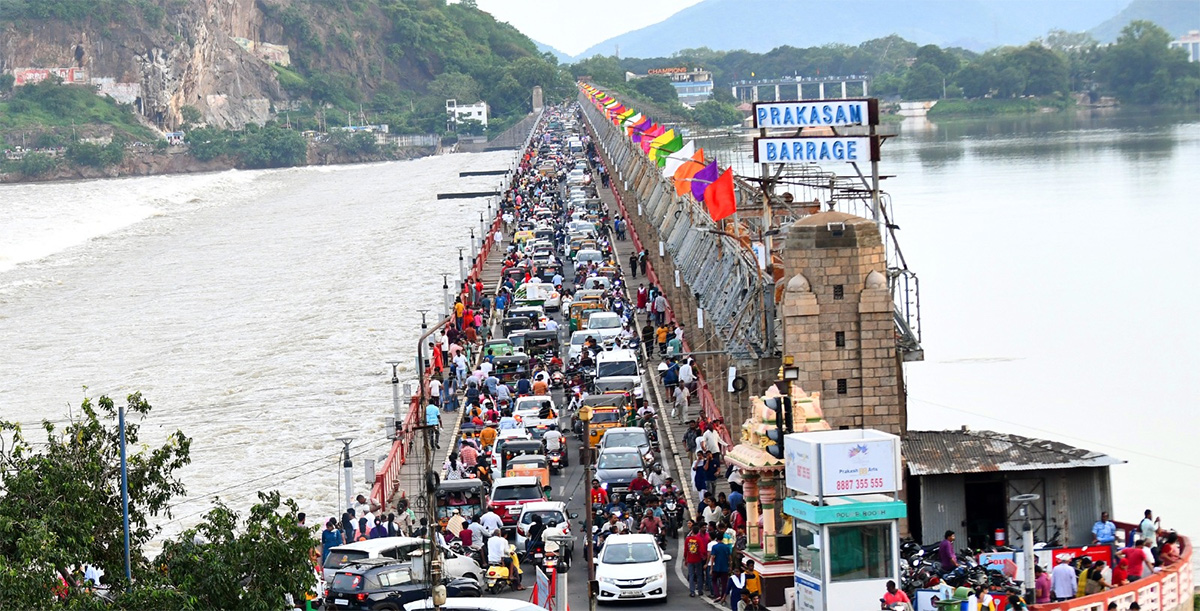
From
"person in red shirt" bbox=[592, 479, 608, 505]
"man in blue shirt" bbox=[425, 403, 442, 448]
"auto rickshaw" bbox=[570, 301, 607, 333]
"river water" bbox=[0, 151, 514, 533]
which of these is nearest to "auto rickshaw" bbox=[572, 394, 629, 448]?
"man in blue shirt" bbox=[425, 403, 442, 448]

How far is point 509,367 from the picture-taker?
1608 inches

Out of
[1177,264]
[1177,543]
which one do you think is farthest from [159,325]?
[1177,543]

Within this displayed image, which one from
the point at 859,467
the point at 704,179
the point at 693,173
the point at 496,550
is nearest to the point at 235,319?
the point at 693,173

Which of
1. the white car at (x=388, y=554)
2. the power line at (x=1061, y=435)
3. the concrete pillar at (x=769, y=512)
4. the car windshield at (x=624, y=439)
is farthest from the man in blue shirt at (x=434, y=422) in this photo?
the power line at (x=1061, y=435)

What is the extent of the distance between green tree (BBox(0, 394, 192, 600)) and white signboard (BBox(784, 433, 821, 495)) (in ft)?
23.2

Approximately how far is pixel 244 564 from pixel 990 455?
39.8 feet

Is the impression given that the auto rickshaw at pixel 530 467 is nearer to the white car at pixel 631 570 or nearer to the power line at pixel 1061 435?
the white car at pixel 631 570

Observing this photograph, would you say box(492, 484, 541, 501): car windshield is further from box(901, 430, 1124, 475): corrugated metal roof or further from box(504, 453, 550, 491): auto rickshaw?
box(901, 430, 1124, 475): corrugated metal roof

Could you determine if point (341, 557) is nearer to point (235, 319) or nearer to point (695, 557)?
point (695, 557)

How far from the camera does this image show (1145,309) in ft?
221

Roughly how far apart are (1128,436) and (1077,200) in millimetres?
60949

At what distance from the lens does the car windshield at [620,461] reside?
1198 inches

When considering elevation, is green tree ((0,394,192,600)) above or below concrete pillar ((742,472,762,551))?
above

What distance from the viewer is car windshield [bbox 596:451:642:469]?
3042 centimetres
